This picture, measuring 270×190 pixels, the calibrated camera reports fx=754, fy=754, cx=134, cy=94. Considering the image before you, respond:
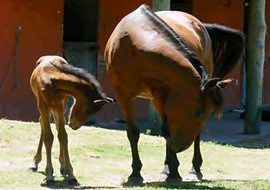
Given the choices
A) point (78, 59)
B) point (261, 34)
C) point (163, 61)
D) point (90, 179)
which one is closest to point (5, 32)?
point (78, 59)

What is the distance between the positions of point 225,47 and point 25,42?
5.91 metres

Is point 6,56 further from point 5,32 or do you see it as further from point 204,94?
point 204,94

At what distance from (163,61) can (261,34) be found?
7.76 metres

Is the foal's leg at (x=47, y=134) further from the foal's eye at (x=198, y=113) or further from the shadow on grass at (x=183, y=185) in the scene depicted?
the foal's eye at (x=198, y=113)

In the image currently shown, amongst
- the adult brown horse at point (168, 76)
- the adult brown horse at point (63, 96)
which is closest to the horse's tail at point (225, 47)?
the adult brown horse at point (168, 76)

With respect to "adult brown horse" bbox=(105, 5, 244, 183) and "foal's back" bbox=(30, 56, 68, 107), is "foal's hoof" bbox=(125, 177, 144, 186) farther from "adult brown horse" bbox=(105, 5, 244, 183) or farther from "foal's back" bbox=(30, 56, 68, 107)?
"foal's back" bbox=(30, 56, 68, 107)

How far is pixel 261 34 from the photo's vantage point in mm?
15203

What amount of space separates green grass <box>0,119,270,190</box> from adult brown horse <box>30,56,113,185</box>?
0.45m

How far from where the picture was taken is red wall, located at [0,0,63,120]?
14703 millimetres

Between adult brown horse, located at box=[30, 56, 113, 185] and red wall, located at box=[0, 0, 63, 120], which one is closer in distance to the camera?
adult brown horse, located at box=[30, 56, 113, 185]

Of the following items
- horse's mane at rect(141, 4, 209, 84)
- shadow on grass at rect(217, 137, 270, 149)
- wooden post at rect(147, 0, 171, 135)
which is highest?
horse's mane at rect(141, 4, 209, 84)

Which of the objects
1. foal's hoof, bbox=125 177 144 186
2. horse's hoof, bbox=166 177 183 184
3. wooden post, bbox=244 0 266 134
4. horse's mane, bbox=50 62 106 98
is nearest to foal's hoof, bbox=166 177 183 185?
horse's hoof, bbox=166 177 183 184

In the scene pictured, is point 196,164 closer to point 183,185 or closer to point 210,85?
point 183,185

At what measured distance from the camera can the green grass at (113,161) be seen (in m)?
8.60
